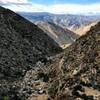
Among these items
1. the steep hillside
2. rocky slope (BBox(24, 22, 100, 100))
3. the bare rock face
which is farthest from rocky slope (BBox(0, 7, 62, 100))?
the steep hillside

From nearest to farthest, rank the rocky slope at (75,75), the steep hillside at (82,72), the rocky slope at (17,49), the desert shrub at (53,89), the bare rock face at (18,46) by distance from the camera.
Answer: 1. the steep hillside at (82,72)
2. the rocky slope at (75,75)
3. the desert shrub at (53,89)
4. the rocky slope at (17,49)
5. the bare rock face at (18,46)

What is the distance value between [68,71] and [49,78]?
137 inches

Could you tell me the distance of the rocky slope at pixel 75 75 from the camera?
78.5 ft

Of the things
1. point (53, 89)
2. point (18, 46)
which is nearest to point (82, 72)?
point (53, 89)

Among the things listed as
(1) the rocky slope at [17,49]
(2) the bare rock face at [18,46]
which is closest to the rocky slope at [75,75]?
(1) the rocky slope at [17,49]

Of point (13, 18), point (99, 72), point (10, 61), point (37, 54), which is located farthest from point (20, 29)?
point (99, 72)

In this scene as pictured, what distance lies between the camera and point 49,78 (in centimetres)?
3156

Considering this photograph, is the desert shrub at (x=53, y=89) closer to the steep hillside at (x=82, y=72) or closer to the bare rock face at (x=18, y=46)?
the steep hillside at (x=82, y=72)

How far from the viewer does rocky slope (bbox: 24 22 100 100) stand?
2393cm

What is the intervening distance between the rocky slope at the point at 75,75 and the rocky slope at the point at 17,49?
2010mm

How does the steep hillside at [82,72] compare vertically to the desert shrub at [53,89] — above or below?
above

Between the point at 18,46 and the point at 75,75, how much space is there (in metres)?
19.0

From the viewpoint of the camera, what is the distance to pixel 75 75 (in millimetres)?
26297

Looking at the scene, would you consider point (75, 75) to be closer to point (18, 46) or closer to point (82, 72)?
point (82, 72)
